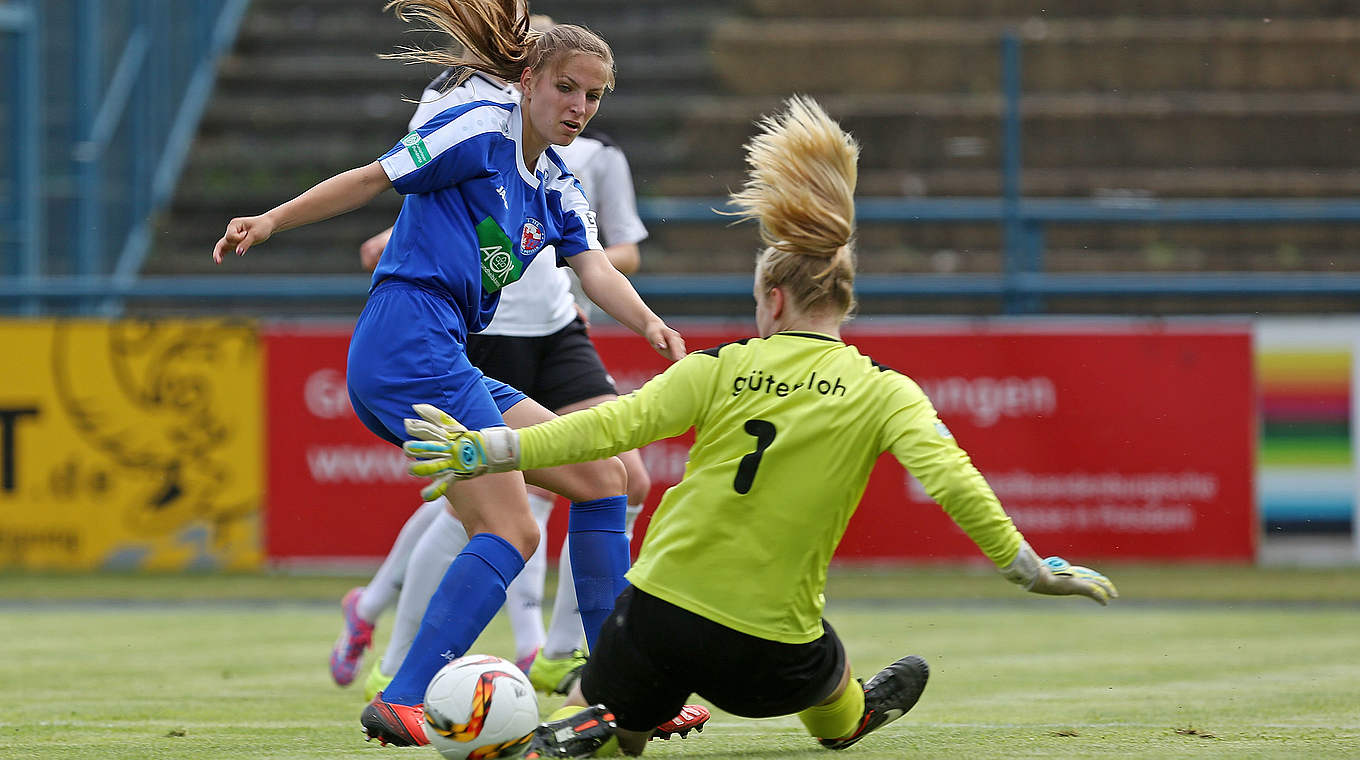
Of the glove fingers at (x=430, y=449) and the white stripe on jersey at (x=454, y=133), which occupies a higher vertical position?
the white stripe on jersey at (x=454, y=133)

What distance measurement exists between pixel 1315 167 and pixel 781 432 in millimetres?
11887

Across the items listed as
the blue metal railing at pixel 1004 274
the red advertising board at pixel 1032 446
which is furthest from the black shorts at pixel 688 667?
the blue metal railing at pixel 1004 274

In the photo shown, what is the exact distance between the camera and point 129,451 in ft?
35.6

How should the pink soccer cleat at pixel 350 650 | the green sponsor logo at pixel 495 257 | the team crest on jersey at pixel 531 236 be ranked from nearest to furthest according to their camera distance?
the green sponsor logo at pixel 495 257 → the team crest on jersey at pixel 531 236 → the pink soccer cleat at pixel 350 650

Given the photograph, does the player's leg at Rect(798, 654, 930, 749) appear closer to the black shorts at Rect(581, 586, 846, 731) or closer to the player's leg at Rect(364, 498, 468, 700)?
the black shorts at Rect(581, 586, 846, 731)

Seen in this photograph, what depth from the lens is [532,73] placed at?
455cm

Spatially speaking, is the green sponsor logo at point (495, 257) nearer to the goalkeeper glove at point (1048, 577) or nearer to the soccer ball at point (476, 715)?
the soccer ball at point (476, 715)

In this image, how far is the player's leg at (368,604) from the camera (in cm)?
615

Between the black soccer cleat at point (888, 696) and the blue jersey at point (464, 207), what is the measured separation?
4.22ft

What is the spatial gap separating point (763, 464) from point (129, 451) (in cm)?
763

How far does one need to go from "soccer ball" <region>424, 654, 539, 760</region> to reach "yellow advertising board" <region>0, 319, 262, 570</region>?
7027 mm

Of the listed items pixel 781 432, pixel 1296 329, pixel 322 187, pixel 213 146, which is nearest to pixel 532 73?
pixel 322 187

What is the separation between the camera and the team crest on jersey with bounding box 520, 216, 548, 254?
4.63 meters

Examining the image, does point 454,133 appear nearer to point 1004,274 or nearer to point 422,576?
point 422,576
